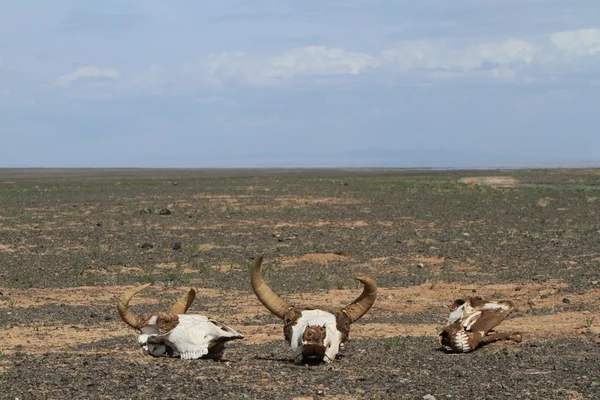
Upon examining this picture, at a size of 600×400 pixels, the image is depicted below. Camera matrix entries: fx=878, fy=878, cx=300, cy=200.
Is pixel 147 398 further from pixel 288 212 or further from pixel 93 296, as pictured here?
pixel 288 212

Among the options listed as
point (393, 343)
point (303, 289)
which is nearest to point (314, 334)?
point (393, 343)

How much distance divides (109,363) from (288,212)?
79.6 ft

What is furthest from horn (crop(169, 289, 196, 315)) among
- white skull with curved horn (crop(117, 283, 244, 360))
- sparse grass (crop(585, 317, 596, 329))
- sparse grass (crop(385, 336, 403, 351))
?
sparse grass (crop(585, 317, 596, 329))

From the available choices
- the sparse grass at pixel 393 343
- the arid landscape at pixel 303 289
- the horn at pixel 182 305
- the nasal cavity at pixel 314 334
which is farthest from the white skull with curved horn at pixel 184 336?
the sparse grass at pixel 393 343

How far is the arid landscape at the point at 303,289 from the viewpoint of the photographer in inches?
332

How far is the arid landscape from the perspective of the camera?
8430 mm

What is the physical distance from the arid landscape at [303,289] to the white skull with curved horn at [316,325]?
0.56 ft

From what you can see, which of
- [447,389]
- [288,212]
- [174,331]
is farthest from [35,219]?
[447,389]

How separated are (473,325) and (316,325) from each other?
225 cm

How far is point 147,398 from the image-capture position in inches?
303

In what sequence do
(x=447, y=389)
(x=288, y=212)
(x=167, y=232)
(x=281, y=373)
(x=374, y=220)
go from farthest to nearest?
(x=288, y=212) < (x=374, y=220) < (x=167, y=232) < (x=281, y=373) < (x=447, y=389)

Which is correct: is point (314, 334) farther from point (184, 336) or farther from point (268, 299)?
point (184, 336)

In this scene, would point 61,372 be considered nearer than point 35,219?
Yes

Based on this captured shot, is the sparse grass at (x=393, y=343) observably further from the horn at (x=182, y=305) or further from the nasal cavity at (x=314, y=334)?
the horn at (x=182, y=305)
